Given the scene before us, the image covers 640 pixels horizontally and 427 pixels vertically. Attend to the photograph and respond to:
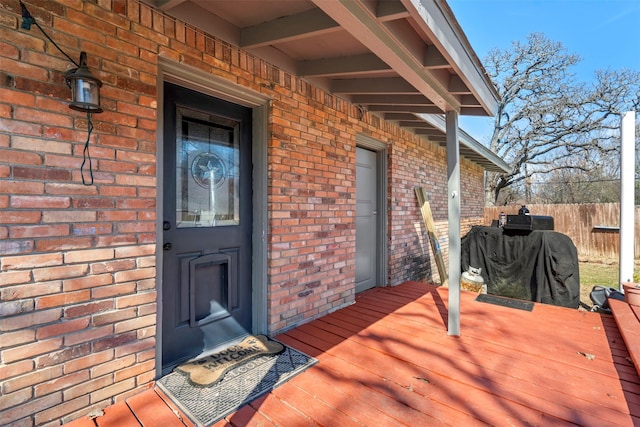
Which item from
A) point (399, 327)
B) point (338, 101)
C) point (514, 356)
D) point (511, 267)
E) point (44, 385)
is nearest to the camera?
point (44, 385)

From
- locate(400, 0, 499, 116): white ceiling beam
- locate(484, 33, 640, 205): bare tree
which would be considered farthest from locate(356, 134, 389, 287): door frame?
locate(484, 33, 640, 205): bare tree

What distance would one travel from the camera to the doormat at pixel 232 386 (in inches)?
67.4

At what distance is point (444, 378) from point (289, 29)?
8.37 feet

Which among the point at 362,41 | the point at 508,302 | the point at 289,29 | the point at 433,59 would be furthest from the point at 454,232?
the point at 289,29

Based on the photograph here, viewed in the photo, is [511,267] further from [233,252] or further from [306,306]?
[233,252]

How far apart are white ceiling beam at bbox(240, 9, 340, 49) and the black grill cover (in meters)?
4.58

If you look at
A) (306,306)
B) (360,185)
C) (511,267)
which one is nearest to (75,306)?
(306,306)

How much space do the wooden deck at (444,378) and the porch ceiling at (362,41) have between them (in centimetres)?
208

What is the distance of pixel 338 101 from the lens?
336cm

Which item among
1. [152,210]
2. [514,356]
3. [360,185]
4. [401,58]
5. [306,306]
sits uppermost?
[401,58]

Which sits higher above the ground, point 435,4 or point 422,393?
point 435,4

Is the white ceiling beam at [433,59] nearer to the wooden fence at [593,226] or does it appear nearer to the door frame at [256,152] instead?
the door frame at [256,152]

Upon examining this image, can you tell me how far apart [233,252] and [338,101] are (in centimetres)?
196

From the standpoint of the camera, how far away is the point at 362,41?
5.81 feet
